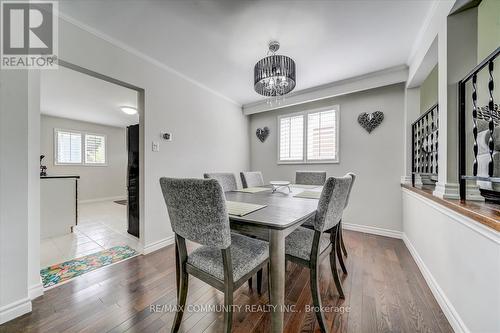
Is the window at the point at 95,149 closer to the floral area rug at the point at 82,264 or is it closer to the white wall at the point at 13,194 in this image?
the floral area rug at the point at 82,264

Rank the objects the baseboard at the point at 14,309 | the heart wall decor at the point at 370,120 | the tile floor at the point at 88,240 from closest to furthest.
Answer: the baseboard at the point at 14,309 < the tile floor at the point at 88,240 < the heart wall decor at the point at 370,120

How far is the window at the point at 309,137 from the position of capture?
126 inches

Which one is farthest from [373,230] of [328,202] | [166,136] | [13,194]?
[13,194]

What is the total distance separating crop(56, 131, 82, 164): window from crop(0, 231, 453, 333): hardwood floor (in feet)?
15.4

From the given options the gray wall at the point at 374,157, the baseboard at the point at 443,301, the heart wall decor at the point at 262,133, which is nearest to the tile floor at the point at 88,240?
the heart wall decor at the point at 262,133

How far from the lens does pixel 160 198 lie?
7.97 ft

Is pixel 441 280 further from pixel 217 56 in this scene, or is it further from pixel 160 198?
pixel 217 56

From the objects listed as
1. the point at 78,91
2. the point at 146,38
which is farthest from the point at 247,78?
the point at 78,91

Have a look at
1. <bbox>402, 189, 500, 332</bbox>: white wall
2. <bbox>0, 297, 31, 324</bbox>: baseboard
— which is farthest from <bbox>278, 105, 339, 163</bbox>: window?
<bbox>0, 297, 31, 324</bbox>: baseboard

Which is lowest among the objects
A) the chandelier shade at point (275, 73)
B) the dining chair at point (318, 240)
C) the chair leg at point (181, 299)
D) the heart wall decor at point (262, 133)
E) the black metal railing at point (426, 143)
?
the chair leg at point (181, 299)

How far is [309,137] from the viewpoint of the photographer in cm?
343

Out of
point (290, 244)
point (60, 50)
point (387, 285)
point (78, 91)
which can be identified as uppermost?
point (78, 91)

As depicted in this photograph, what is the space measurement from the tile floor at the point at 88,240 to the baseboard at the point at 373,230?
314cm

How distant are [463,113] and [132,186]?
3516 mm
